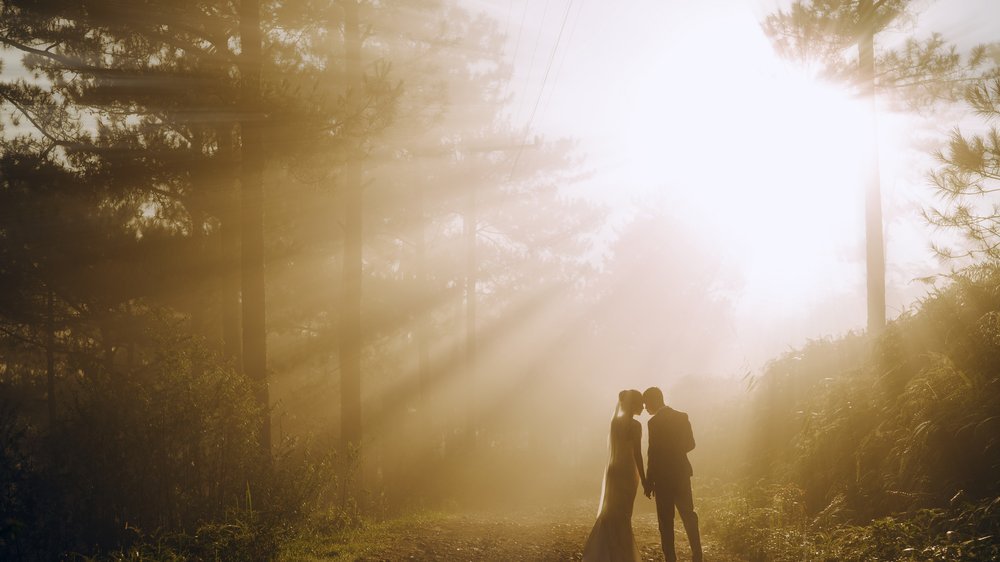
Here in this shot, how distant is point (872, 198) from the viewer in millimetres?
17891

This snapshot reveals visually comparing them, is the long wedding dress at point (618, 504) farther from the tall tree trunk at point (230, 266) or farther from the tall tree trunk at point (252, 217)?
the tall tree trunk at point (230, 266)

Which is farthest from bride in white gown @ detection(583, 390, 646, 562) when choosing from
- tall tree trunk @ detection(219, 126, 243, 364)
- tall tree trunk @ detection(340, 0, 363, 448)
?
tall tree trunk @ detection(340, 0, 363, 448)

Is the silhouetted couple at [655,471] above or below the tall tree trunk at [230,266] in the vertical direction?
below

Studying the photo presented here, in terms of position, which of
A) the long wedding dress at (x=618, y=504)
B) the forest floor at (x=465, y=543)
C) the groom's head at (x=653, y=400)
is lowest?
the forest floor at (x=465, y=543)

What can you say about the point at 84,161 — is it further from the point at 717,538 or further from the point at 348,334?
the point at 717,538

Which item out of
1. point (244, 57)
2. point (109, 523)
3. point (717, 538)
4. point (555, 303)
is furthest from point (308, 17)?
point (555, 303)

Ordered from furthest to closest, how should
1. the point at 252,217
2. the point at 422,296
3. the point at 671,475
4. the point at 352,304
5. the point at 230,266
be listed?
the point at 422,296 < the point at 352,304 < the point at 230,266 < the point at 252,217 < the point at 671,475

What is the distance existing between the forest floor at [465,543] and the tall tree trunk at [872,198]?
6875mm

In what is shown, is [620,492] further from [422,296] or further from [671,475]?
[422,296]

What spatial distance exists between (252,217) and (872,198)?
1355 cm

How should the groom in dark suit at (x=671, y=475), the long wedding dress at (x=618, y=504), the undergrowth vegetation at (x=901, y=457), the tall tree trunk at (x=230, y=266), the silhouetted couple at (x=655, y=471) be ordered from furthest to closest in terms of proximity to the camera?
the tall tree trunk at (x=230, y=266), the groom in dark suit at (x=671, y=475), the silhouetted couple at (x=655, y=471), the long wedding dress at (x=618, y=504), the undergrowth vegetation at (x=901, y=457)

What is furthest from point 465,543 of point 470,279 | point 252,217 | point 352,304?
point 470,279

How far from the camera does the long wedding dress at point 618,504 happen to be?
9539 mm

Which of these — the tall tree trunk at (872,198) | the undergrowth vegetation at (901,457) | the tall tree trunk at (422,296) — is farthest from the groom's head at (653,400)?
the tall tree trunk at (422,296)
